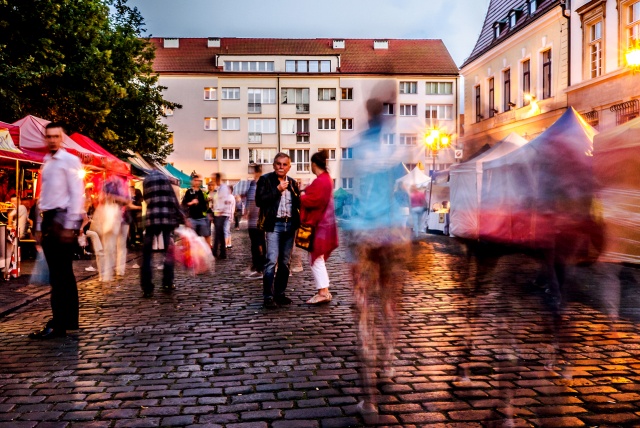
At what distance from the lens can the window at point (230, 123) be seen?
210ft

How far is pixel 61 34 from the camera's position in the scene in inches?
850

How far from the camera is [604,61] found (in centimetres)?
2262

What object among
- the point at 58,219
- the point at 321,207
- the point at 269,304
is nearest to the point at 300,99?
the point at 269,304

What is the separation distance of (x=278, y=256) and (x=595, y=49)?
20340mm

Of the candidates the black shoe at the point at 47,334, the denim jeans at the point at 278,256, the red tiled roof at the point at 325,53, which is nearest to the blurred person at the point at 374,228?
the denim jeans at the point at 278,256

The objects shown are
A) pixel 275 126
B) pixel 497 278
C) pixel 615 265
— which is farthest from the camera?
pixel 275 126

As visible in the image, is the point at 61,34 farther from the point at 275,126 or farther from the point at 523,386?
the point at 275,126

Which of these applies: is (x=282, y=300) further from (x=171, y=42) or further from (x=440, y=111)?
(x=171, y=42)

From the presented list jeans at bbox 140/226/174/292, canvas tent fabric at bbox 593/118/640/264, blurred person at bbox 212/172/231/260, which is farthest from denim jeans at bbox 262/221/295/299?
canvas tent fabric at bbox 593/118/640/264

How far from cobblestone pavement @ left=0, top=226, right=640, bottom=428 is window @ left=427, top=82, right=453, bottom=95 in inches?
2367

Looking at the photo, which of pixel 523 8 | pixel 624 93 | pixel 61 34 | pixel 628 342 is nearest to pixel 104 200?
pixel 628 342

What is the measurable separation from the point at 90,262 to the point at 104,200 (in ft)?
11.3

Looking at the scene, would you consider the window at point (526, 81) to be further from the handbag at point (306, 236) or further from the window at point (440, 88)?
the window at point (440, 88)

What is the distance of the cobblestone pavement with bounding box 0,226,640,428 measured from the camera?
12.8 feet
